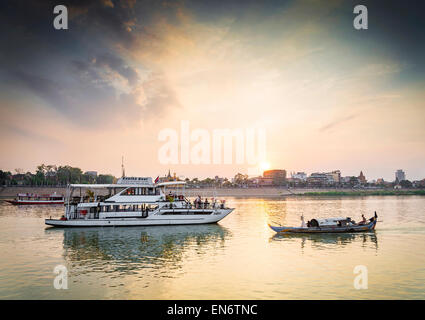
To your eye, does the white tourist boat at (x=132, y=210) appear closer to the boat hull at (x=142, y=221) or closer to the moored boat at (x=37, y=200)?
the boat hull at (x=142, y=221)

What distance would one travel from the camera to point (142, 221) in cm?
4344

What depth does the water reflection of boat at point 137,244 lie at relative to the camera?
80.5 ft

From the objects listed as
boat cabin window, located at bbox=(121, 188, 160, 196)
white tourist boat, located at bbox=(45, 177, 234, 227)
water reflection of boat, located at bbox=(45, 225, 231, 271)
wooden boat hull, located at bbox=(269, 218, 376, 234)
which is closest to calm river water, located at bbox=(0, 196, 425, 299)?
water reflection of boat, located at bbox=(45, 225, 231, 271)

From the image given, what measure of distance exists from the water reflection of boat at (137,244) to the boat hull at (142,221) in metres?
0.84

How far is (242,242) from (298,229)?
822 cm

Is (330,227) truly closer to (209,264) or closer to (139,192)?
(209,264)

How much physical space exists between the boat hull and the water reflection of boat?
2.76 ft

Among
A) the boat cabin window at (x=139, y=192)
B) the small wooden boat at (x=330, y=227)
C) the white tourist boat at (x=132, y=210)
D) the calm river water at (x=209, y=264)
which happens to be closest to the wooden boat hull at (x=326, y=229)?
the small wooden boat at (x=330, y=227)

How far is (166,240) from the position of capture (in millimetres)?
33844

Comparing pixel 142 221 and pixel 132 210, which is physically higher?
pixel 132 210

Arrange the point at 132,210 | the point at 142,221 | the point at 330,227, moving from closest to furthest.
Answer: the point at 330,227, the point at 142,221, the point at 132,210

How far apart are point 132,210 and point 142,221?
253 centimetres

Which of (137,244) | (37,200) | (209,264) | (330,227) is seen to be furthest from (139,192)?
(37,200)

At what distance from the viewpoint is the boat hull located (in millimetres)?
41812
